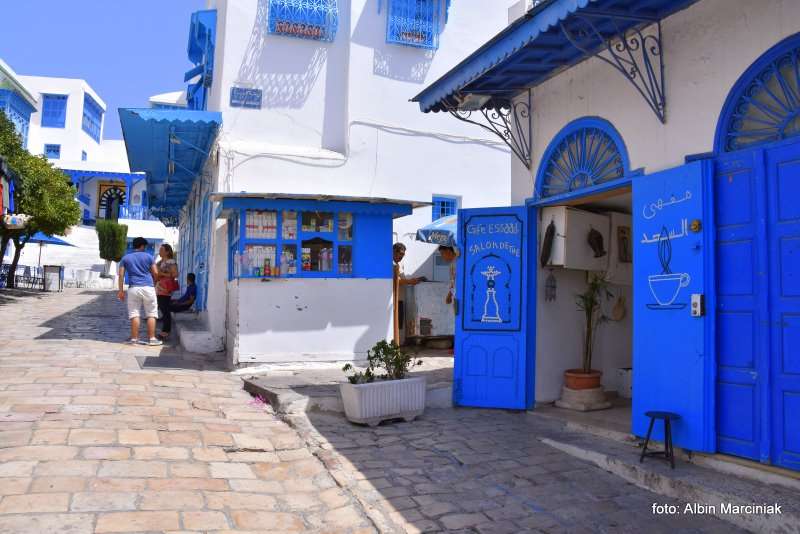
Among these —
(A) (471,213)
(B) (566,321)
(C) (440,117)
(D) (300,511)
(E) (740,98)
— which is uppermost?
(C) (440,117)

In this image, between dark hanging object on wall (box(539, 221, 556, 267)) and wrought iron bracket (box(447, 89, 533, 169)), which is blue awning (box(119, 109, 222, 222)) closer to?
wrought iron bracket (box(447, 89, 533, 169))

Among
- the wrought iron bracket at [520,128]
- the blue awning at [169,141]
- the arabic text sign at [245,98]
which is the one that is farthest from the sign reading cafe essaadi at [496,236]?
the arabic text sign at [245,98]

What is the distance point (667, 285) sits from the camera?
482 centimetres

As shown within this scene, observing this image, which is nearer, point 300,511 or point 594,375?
point 300,511

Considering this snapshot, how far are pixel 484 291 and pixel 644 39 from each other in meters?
2.94

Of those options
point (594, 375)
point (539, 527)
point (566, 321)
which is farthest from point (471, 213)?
point (539, 527)

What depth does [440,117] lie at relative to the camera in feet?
38.3

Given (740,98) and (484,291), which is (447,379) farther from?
(740,98)

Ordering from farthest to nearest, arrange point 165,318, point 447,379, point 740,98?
1. point 165,318
2. point 447,379
3. point 740,98

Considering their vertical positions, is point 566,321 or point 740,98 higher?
point 740,98

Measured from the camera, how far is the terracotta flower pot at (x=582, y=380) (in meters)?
6.65

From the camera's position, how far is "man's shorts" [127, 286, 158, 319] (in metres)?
9.85

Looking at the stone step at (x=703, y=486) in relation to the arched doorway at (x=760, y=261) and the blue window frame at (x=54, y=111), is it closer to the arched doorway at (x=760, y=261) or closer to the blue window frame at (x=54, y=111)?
the arched doorway at (x=760, y=261)

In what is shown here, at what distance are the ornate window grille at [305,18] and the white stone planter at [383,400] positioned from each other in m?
7.20
